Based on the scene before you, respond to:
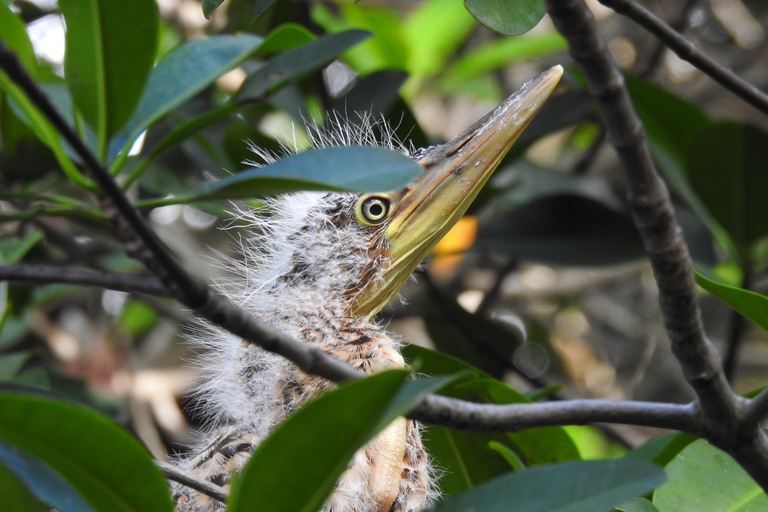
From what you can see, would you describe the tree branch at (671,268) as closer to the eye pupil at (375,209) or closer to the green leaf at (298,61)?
the green leaf at (298,61)

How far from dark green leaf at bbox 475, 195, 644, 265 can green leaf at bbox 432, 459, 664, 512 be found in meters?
1.46

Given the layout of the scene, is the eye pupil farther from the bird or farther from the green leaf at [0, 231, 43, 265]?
the green leaf at [0, 231, 43, 265]

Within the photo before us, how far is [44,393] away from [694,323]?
3.07 feet

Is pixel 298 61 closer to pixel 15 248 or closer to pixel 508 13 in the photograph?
pixel 508 13

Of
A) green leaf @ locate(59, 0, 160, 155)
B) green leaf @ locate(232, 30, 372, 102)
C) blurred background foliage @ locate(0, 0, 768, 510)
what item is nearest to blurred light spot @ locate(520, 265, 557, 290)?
blurred background foliage @ locate(0, 0, 768, 510)

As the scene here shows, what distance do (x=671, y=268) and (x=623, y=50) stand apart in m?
3.28

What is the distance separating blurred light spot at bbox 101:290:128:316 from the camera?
115 inches

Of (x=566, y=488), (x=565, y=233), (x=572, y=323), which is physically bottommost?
(x=572, y=323)

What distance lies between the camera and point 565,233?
7.28 ft

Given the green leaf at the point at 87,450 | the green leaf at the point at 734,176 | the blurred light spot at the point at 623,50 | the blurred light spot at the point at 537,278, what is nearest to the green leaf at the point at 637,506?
the green leaf at the point at 87,450

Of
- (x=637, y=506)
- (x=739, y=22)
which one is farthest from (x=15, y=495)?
(x=739, y=22)

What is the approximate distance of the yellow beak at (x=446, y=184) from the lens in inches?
55.9

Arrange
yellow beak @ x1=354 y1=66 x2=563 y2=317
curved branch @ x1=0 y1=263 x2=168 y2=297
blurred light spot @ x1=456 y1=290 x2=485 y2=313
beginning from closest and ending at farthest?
curved branch @ x1=0 y1=263 x2=168 y2=297, yellow beak @ x1=354 y1=66 x2=563 y2=317, blurred light spot @ x1=456 y1=290 x2=485 y2=313

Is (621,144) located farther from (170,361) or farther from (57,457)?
(170,361)
